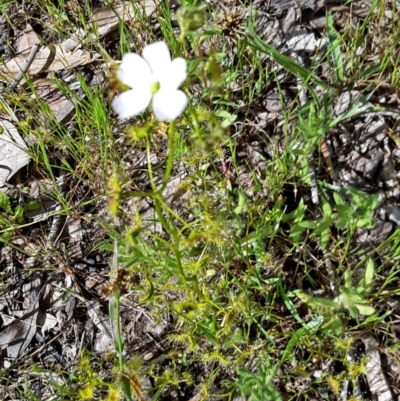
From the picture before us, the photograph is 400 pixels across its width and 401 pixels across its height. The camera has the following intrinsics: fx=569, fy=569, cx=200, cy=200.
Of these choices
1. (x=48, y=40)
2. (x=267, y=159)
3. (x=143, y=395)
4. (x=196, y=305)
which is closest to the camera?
(x=196, y=305)

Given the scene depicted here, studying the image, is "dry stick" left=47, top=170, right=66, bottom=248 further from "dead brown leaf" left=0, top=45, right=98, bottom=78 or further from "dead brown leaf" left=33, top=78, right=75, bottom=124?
"dead brown leaf" left=0, top=45, right=98, bottom=78

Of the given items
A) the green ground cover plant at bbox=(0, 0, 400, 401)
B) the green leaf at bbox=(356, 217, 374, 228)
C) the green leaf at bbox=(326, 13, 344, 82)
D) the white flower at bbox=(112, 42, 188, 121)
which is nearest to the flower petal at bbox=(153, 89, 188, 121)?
the white flower at bbox=(112, 42, 188, 121)

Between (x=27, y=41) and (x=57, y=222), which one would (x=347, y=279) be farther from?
(x=27, y=41)

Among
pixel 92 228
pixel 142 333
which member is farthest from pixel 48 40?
pixel 142 333

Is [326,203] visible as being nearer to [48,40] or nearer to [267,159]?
[267,159]

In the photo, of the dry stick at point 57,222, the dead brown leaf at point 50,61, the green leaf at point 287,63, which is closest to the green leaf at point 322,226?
the green leaf at point 287,63

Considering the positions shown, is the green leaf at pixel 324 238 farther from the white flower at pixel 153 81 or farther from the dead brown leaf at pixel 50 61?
the dead brown leaf at pixel 50 61
